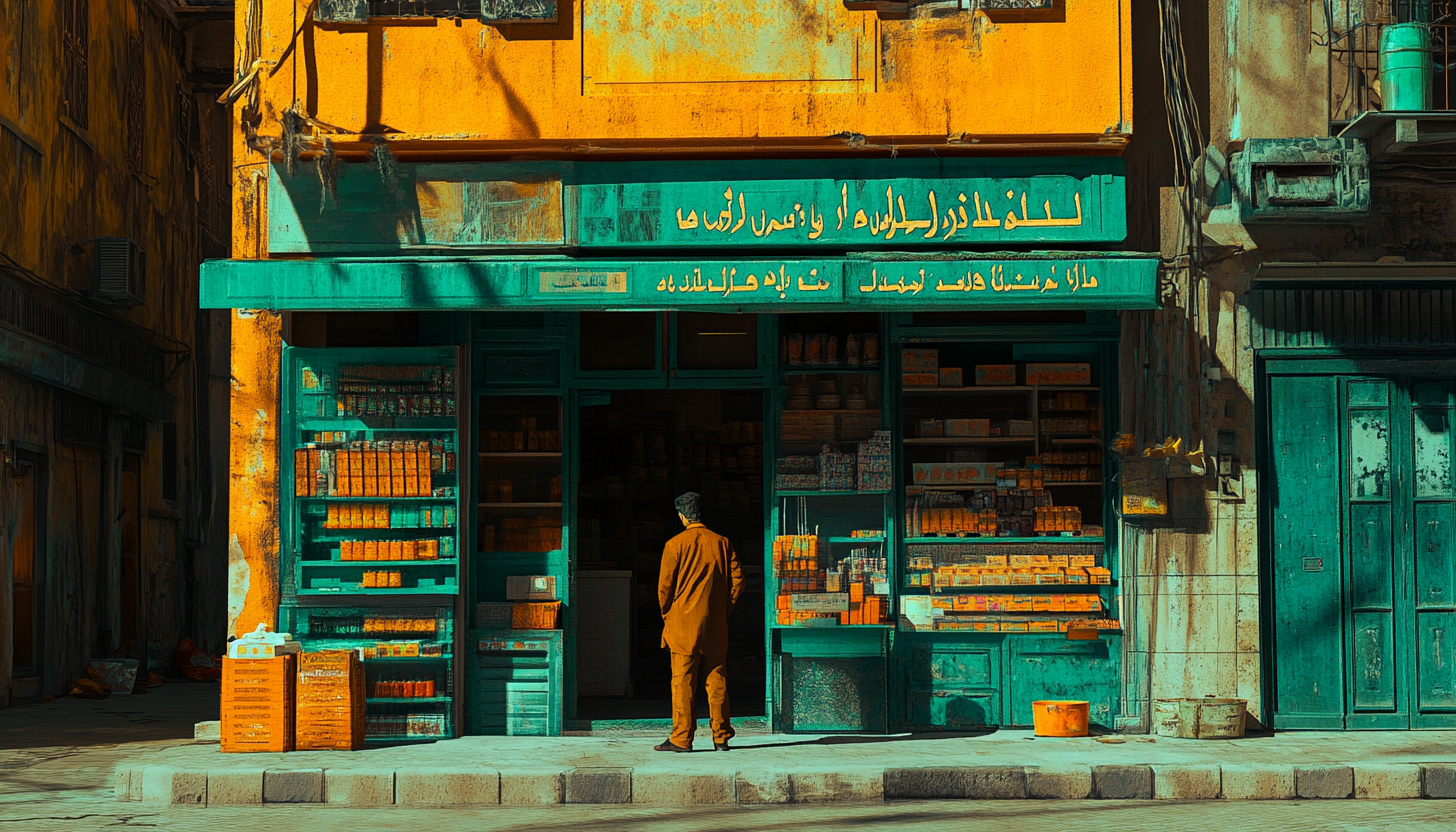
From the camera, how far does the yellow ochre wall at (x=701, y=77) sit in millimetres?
11211

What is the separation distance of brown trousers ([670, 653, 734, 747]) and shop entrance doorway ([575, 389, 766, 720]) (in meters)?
3.05

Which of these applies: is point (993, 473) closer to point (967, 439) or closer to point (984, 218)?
point (967, 439)

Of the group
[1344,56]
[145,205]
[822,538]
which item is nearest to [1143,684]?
[822,538]

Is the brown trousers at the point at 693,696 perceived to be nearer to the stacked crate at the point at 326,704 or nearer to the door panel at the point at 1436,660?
the stacked crate at the point at 326,704

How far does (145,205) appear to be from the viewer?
19172mm

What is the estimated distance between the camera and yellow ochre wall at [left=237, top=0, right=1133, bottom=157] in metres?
11.2

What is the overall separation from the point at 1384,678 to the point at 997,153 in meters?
4.90

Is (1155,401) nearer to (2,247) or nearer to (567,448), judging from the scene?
(567,448)

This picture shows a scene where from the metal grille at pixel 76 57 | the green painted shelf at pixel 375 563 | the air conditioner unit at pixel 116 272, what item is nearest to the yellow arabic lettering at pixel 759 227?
the green painted shelf at pixel 375 563

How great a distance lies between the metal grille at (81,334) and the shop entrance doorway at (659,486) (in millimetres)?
5894

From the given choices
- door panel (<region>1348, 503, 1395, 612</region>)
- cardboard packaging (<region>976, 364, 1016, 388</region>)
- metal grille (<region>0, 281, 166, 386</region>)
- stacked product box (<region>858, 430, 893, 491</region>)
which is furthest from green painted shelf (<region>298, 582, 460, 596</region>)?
door panel (<region>1348, 503, 1395, 612</region>)

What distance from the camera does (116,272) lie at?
1661 cm

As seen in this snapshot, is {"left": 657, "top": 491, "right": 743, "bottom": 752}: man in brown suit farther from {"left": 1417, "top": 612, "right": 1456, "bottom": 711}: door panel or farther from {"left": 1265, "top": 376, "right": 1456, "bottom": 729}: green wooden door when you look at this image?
{"left": 1417, "top": 612, "right": 1456, "bottom": 711}: door panel

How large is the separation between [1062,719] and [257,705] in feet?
18.7
